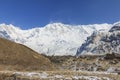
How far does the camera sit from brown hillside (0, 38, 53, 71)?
39141 millimetres

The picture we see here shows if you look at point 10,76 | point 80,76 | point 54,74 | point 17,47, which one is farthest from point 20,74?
point 17,47

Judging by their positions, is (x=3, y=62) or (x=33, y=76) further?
(x=3, y=62)

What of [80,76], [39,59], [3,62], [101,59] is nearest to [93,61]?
[101,59]

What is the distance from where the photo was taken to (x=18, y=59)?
1599 inches

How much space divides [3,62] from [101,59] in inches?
2071

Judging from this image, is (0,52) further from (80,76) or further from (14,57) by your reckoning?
(80,76)

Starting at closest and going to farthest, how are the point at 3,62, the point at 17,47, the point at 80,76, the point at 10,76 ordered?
the point at 10,76
the point at 80,76
the point at 3,62
the point at 17,47

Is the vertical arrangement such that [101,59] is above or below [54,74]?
above

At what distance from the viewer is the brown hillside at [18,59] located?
128 ft

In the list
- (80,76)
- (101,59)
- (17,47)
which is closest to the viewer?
(80,76)

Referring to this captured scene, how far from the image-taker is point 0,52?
132ft

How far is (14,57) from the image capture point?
40.7 metres

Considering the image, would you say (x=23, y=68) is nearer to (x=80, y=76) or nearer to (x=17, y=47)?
(x=17, y=47)

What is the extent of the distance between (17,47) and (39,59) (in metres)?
3.90
